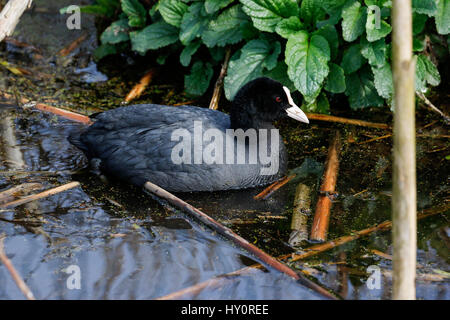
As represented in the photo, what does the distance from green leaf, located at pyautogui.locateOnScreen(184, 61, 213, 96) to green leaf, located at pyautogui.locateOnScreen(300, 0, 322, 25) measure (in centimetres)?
131

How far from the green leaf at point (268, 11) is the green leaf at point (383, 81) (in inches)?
37.9

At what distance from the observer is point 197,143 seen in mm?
4676

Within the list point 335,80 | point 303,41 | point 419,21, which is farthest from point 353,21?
point 419,21

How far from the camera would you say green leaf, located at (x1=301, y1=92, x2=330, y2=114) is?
594 cm

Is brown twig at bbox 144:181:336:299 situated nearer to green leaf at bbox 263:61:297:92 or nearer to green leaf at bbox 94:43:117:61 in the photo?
green leaf at bbox 263:61:297:92

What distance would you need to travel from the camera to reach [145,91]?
6570 mm

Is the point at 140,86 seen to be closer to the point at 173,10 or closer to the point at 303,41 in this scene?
the point at 173,10

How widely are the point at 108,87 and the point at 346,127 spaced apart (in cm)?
272

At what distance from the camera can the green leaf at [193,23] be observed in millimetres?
6168

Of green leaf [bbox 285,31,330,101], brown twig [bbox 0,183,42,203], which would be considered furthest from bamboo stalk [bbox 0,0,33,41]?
green leaf [bbox 285,31,330,101]

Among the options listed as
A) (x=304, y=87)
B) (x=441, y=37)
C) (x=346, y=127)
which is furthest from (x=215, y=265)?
(x=441, y=37)

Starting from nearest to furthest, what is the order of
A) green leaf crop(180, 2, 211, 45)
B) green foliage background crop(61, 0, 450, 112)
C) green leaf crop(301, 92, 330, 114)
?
green foliage background crop(61, 0, 450, 112), green leaf crop(301, 92, 330, 114), green leaf crop(180, 2, 211, 45)

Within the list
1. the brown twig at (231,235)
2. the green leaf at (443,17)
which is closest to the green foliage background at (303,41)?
the green leaf at (443,17)

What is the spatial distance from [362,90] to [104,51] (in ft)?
10.6
